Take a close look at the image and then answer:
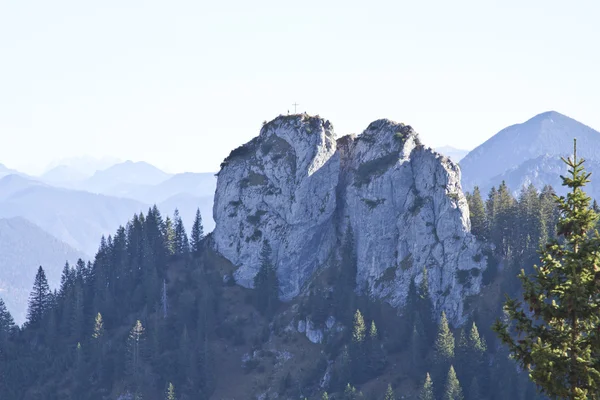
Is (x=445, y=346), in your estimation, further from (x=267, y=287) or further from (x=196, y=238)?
(x=196, y=238)

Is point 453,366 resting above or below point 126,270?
below

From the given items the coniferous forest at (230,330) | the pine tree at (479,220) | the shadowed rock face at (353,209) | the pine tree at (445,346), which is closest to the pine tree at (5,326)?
the coniferous forest at (230,330)

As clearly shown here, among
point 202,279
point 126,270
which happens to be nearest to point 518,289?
point 202,279

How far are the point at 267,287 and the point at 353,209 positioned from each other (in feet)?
73.4

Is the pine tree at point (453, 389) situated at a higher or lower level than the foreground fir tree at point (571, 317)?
higher

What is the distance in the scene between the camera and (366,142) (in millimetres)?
151750

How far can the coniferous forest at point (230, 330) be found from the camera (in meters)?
125

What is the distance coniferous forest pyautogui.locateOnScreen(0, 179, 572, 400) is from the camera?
12469 centimetres

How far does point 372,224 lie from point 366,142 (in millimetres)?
16823

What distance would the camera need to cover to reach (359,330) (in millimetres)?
129375

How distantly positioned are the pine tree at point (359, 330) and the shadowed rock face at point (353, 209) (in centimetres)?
994

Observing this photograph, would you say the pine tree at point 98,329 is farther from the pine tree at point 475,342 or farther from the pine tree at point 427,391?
the pine tree at point 475,342

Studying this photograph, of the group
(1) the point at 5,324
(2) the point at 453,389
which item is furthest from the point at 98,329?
(2) the point at 453,389

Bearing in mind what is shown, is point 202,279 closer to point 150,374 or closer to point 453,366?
point 150,374
